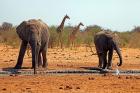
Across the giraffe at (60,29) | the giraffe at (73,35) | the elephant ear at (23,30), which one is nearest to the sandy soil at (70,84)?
the elephant ear at (23,30)

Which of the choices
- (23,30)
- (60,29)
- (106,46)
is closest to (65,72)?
(23,30)

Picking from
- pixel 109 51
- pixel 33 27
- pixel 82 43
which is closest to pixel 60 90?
pixel 33 27

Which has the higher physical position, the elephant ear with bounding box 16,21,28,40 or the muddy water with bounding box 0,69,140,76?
the elephant ear with bounding box 16,21,28,40

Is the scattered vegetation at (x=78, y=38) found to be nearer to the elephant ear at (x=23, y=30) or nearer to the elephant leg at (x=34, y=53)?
the elephant ear at (x=23, y=30)

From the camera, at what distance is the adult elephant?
16562 millimetres

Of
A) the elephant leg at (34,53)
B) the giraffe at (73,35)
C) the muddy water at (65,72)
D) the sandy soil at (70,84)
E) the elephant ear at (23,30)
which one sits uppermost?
the giraffe at (73,35)

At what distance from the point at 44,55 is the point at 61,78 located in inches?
124

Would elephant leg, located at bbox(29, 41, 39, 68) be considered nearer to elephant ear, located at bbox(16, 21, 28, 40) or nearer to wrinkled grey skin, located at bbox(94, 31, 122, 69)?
elephant ear, located at bbox(16, 21, 28, 40)

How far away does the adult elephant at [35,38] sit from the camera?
652 inches

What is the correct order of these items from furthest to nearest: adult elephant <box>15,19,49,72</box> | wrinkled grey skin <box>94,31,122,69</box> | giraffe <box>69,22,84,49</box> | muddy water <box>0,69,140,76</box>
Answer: giraffe <box>69,22,84,49</box>, wrinkled grey skin <box>94,31,122,69</box>, adult elephant <box>15,19,49,72</box>, muddy water <box>0,69,140,76</box>

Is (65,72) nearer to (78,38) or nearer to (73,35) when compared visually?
(73,35)

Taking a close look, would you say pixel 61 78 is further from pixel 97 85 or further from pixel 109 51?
pixel 109 51

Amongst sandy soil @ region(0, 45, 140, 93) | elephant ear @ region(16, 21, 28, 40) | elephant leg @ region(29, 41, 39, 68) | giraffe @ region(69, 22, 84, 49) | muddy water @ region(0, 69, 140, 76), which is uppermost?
giraffe @ region(69, 22, 84, 49)

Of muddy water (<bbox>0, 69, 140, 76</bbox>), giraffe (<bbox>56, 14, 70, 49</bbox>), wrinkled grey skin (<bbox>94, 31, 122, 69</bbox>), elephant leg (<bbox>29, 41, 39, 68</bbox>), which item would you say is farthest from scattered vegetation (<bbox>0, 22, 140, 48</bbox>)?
elephant leg (<bbox>29, 41, 39, 68</bbox>)
